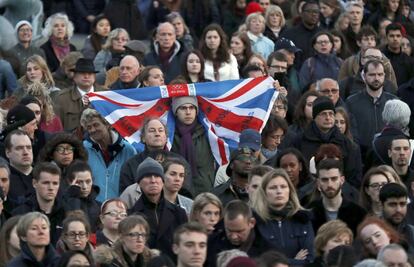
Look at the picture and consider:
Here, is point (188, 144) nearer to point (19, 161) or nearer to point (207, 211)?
point (19, 161)

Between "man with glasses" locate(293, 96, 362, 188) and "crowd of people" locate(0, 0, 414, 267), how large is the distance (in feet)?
0.07

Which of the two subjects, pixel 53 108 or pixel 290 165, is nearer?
pixel 290 165

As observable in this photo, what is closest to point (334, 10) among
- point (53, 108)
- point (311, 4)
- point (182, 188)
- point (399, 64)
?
point (311, 4)

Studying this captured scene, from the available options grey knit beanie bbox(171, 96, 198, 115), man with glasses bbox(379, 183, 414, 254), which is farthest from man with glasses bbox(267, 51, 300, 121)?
man with glasses bbox(379, 183, 414, 254)

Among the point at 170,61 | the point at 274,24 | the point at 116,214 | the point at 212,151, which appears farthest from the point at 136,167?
the point at 274,24

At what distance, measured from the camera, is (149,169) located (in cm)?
2133

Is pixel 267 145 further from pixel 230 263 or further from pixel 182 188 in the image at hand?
pixel 230 263

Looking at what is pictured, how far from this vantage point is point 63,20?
28719mm

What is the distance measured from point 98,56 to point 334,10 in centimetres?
415

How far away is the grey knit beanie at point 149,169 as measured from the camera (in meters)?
21.3

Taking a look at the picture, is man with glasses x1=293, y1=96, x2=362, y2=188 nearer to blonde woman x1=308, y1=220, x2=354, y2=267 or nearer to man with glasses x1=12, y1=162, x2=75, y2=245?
man with glasses x1=12, y1=162, x2=75, y2=245

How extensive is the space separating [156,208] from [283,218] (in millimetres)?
1397

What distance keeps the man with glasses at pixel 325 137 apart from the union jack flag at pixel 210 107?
60cm

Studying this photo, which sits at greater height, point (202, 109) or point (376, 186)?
point (202, 109)
